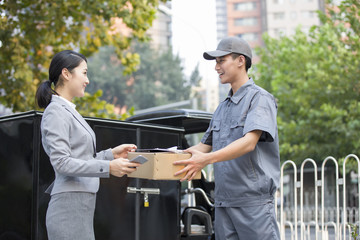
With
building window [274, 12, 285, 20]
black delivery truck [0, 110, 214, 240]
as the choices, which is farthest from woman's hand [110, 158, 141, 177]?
building window [274, 12, 285, 20]

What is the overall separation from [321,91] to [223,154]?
23.8m

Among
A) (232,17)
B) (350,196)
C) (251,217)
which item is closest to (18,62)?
(251,217)

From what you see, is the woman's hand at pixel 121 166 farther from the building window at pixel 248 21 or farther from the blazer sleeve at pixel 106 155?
the building window at pixel 248 21

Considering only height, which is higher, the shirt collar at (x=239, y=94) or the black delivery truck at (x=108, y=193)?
the shirt collar at (x=239, y=94)

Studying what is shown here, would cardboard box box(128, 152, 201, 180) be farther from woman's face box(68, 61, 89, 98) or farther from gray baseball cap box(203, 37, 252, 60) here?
gray baseball cap box(203, 37, 252, 60)

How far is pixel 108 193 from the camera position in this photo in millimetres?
5621

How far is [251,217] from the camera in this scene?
147 inches

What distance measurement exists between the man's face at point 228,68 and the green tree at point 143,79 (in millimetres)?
50646

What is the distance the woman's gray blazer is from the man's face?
3.39 feet

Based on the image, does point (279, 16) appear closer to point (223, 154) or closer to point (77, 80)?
point (77, 80)

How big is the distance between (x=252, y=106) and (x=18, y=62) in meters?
7.48

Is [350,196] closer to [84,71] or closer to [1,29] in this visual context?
[1,29]

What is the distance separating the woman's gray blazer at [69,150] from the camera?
11.4 feet

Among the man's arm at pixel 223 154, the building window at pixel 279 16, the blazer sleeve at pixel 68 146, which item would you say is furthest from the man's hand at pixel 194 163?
the building window at pixel 279 16
